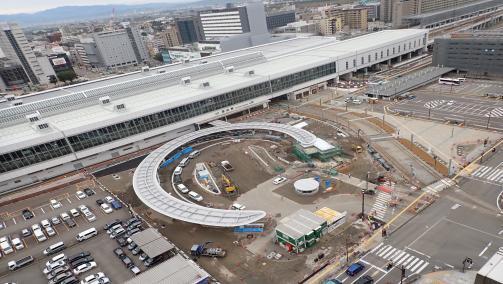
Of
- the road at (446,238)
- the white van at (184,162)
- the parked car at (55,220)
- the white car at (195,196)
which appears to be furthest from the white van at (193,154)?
the road at (446,238)

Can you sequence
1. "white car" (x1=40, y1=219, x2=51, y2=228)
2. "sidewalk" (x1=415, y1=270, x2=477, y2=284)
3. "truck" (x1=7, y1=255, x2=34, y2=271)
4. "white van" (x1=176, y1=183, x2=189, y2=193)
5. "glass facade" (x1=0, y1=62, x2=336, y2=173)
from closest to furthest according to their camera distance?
"sidewalk" (x1=415, y1=270, x2=477, y2=284), "truck" (x1=7, y1=255, x2=34, y2=271), "white car" (x1=40, y1=219, x2=51, y2=228), "white van" (x1=176, y1=183, x2=189, y2=193), "glass facade" (x1=0, y1=62, x2=336, y2=173)

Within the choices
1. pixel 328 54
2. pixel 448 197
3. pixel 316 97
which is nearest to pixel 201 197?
pixel 448 197

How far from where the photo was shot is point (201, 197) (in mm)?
60781

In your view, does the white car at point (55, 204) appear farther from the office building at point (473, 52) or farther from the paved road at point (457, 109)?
the office building at point (473, 52)

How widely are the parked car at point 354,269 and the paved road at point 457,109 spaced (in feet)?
185

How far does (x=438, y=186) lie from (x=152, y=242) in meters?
49.3

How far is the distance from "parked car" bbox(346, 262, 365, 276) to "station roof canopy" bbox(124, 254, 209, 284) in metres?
18.4

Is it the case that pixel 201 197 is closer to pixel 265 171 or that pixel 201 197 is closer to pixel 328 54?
pixel 265 171

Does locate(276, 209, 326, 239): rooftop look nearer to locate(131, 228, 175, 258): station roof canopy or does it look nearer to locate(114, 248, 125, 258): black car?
locate(131, 228, 175, 258): station roof canopy

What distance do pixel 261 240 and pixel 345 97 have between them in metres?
73.8

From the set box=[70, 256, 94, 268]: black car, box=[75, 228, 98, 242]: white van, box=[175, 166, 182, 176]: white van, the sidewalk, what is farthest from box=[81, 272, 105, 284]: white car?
the sidewalk

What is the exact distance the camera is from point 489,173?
56.8m

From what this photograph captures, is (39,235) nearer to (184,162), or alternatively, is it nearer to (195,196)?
(195,196)

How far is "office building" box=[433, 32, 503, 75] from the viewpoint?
334ft
